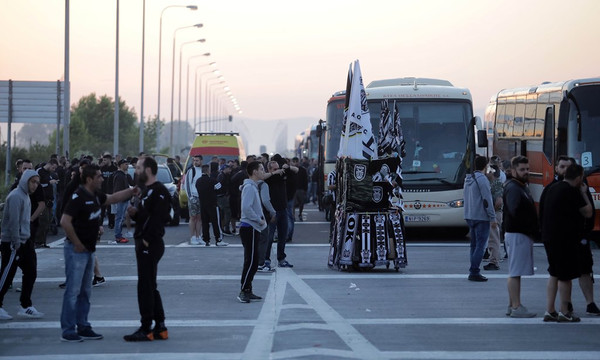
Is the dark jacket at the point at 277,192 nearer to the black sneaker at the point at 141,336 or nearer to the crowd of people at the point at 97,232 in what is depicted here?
the crowd of people at the point at 97,232

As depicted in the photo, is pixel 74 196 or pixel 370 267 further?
pixel 370 267

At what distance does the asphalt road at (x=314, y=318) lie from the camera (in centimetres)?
1006

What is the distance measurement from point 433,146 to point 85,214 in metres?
13.8

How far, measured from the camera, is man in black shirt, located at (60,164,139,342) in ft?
35.0

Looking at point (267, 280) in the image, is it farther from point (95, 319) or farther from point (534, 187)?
point (534, 187)

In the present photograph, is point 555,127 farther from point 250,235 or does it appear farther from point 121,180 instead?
point 250,235

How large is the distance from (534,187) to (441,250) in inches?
149

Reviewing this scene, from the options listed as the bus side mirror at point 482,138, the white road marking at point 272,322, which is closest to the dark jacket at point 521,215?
the white road marking at point 272,322

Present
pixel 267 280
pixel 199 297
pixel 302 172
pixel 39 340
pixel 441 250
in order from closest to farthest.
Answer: pixel 39 340
pixel 199 297
pixel 267 280
pixel 441 250
pixel 302 172

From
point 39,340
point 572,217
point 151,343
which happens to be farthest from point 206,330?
point 572,217

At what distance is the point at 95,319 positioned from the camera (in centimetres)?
1223

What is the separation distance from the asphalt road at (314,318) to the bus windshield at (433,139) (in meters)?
4.66

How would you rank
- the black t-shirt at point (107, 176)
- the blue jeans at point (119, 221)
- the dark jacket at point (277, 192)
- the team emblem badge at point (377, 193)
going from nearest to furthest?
the team emblem badge at point (377, 193), the dark jacket at point (277, 192), the blue jeans at point (119, 221), the black t-shirt at point (107, 176)

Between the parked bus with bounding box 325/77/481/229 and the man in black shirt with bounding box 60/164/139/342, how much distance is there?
13.2m
